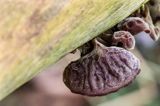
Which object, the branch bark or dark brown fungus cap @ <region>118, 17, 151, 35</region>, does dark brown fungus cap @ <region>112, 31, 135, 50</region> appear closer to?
dark brown fungus cap @ <region>118, 17, 151, 35</region>

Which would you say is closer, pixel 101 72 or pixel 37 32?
pixel 37 32

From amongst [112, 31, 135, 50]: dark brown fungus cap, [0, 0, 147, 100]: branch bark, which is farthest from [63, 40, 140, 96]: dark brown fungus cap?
[0, 0, 147, 100]: branch bark

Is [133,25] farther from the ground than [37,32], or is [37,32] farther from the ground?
[37,32]

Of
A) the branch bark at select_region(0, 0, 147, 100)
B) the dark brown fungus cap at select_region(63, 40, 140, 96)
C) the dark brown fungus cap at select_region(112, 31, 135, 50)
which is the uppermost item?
the branch bark at select_region(0, 0, 147, 100)

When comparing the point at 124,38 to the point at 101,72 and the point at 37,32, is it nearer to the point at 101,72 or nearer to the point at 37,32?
the point at 101,72

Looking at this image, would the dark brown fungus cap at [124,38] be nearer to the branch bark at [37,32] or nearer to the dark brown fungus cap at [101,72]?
the dark brown fungus cap at [101,72]

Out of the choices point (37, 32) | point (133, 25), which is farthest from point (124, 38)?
point (37, 32)

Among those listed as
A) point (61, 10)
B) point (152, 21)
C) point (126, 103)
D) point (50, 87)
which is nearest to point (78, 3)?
point (61, 10)

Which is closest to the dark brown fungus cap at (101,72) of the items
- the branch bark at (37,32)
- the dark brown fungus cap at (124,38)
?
the dark brown fungus cap at (124,38)
